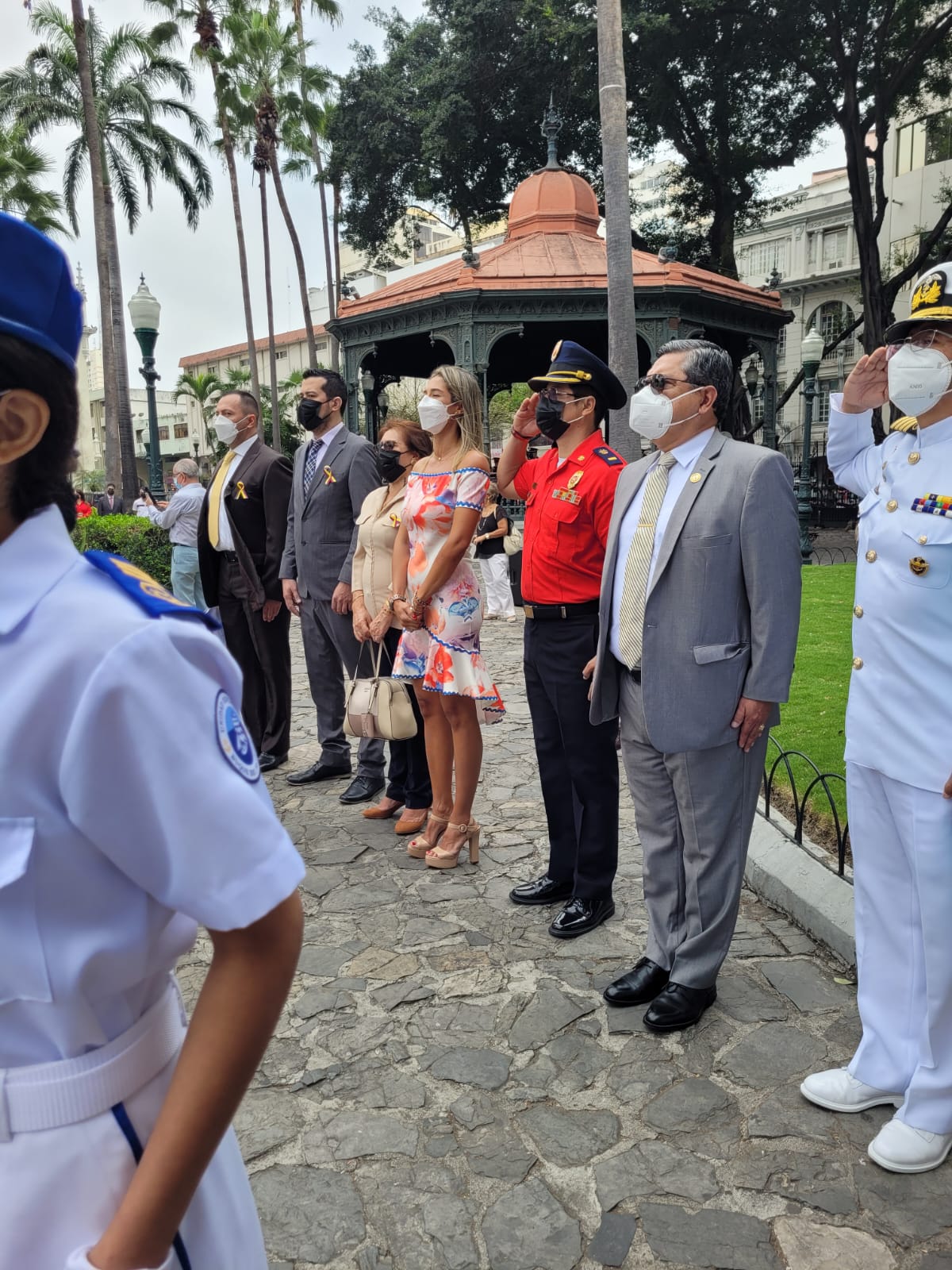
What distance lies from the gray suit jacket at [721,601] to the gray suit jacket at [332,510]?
278cm

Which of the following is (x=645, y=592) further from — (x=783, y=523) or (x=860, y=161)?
(x=860, y=161)

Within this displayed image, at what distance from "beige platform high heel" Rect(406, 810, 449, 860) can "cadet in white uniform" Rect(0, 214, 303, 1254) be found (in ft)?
12.5

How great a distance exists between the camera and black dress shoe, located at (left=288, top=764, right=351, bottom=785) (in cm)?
592

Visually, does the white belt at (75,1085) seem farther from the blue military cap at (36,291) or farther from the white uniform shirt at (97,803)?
the blue military cap at (36,291)

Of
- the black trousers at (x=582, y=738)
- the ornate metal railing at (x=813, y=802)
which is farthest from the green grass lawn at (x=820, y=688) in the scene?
the black trousers at (x=582, y=738)

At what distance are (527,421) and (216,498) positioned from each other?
2681 mm

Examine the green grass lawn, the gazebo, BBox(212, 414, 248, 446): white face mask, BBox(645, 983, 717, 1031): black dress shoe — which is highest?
the gazebo

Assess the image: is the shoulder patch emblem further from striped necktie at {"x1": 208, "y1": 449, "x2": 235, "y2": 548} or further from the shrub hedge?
the shrub hedge

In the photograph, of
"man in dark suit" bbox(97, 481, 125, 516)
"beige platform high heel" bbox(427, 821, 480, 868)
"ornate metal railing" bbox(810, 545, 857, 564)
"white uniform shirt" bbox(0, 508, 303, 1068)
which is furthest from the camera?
"man in dark suit" bbox(97, 481, 125, 516)

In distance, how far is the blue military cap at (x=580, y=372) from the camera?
3.81 metres

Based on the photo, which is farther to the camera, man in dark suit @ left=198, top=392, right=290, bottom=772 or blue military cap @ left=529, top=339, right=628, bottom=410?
man in dark suit @ left=198, top=392, right=290, bottom=772

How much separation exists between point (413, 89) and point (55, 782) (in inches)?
1074

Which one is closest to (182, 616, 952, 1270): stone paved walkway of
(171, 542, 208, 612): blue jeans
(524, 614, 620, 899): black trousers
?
(524, 614, 620, 899): black trousers

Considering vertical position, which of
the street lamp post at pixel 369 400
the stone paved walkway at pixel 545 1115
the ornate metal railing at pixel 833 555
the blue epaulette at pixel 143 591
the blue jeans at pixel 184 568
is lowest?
the stone paved walkway at pixel 545 1115
